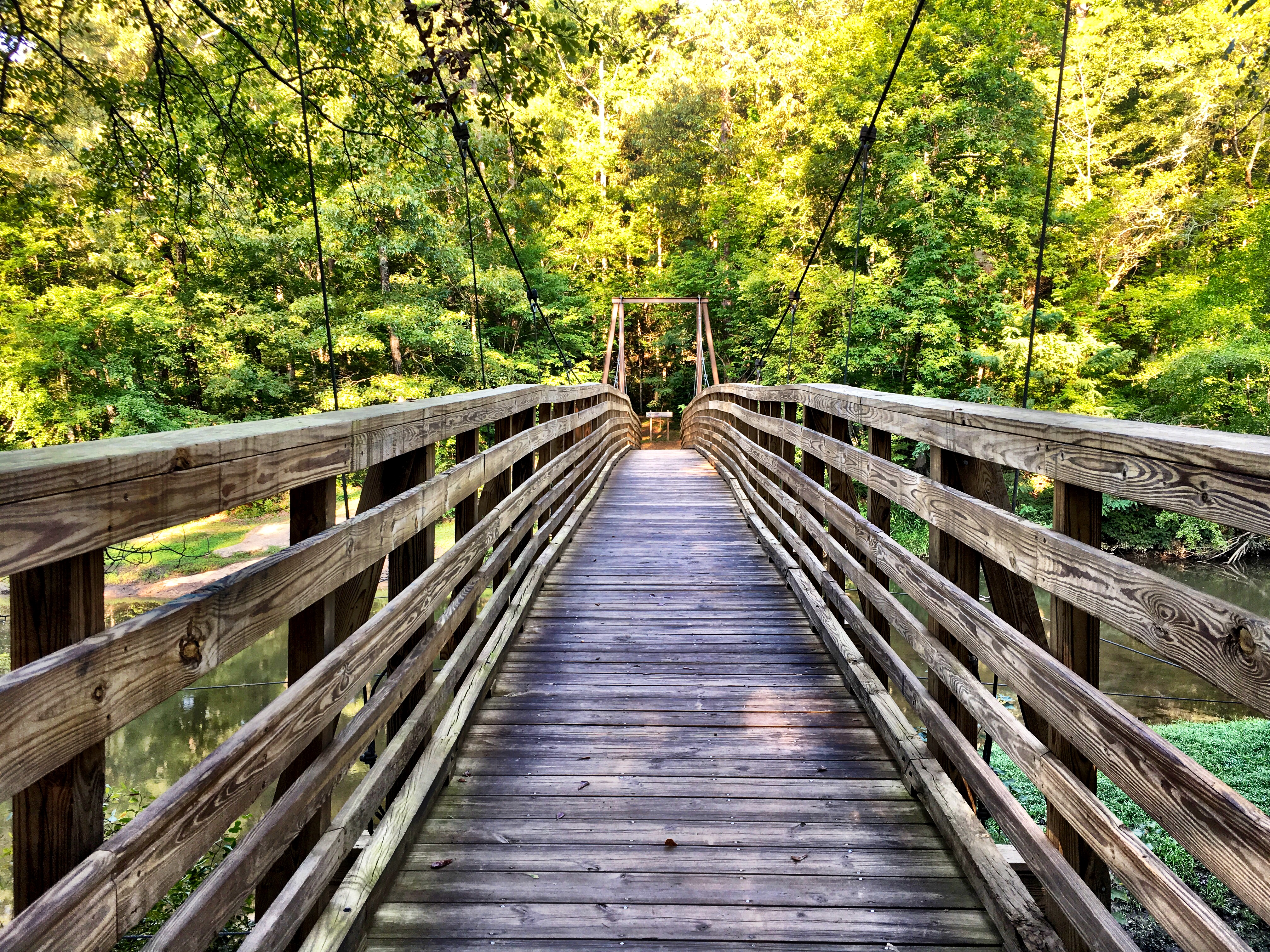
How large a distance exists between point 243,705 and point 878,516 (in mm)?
10479

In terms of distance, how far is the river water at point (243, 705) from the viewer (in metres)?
8.50

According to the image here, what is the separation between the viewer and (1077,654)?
146 centimetres

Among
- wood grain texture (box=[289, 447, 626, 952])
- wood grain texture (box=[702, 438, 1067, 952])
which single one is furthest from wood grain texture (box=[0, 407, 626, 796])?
wood grain texture (box=[702, 438, 1067, 952])

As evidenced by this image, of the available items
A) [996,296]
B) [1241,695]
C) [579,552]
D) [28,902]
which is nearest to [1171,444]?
[1241,695]

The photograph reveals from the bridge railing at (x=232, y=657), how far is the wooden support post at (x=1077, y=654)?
142cm

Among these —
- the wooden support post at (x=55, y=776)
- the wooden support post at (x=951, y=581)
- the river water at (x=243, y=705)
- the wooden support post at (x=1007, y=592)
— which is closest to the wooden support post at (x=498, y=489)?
the wooden support post at (x=951, y=581)

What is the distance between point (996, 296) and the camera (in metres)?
16.4

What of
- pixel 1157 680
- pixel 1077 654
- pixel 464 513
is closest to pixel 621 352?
pixel 1157 680

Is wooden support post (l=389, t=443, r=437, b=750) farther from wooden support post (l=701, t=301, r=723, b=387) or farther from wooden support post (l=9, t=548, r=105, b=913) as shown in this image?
wooden support post (l=701, t=301, r=723, b=387)

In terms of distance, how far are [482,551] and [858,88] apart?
60.8 ft

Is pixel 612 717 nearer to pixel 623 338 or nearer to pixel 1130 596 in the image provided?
pixel 1130 596

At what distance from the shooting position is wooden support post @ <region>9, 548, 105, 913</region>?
2.83 feet

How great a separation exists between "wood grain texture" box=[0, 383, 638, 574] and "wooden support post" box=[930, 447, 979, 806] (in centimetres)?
154

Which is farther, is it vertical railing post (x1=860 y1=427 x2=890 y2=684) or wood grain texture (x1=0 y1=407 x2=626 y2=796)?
vertical railing post (x1=860 y1=427 x2=890 y2=684)
